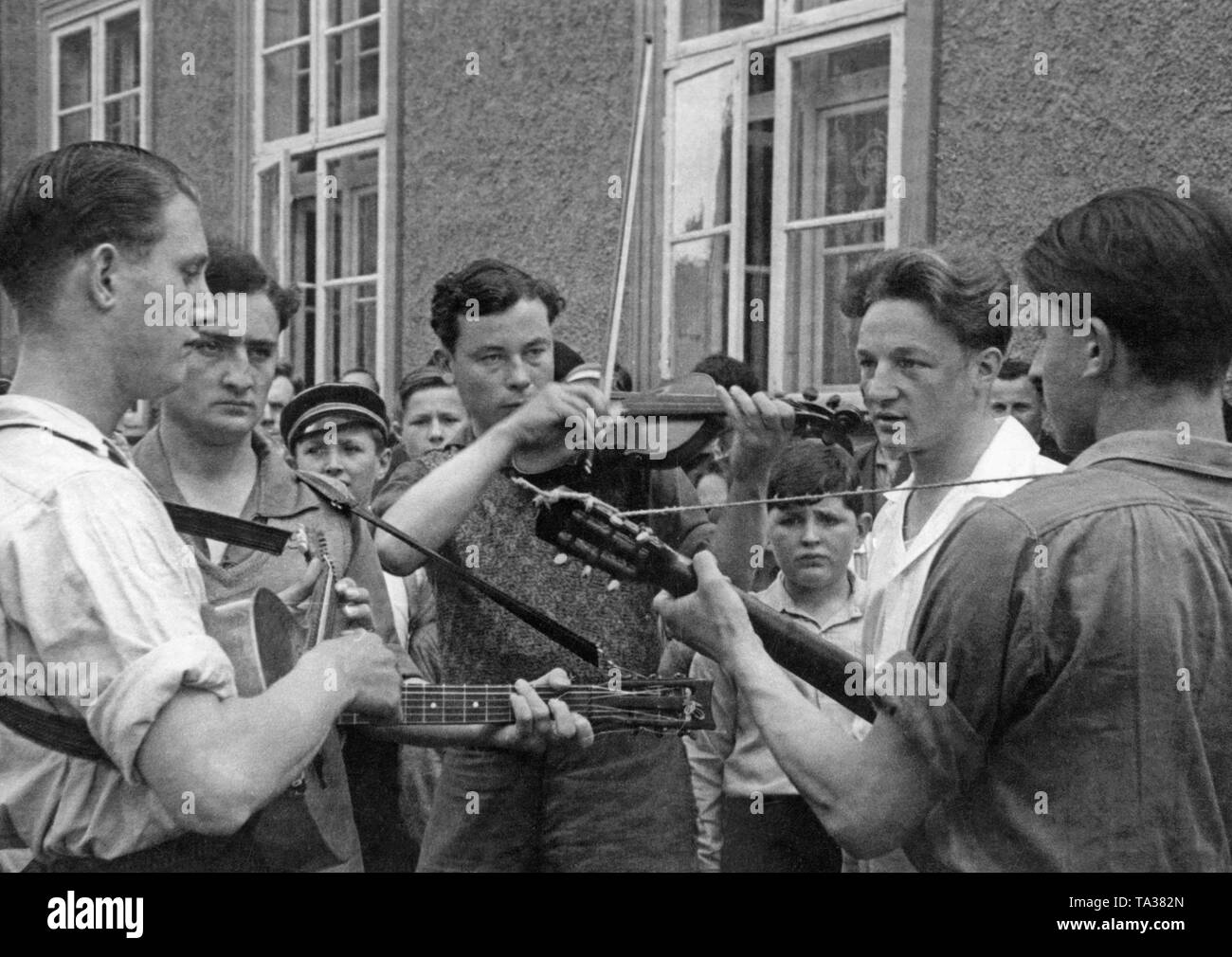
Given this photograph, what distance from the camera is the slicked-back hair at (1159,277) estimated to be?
6.98 feet

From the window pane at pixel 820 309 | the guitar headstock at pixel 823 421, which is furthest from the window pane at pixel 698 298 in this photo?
the guitar headstock at pixel 823 421

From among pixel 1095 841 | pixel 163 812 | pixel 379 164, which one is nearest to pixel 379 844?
pixel 163 812

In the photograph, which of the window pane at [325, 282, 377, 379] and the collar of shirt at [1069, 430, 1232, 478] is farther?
the window pane at [325, 282, 377, 379]

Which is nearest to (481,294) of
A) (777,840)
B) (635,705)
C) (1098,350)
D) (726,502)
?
(726,502)

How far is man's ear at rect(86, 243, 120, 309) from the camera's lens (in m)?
2.21

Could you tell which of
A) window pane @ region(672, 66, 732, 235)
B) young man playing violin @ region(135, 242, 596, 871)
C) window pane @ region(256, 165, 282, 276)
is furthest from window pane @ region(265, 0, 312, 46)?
young man playing violin @ region(135, 242, 596, 871)

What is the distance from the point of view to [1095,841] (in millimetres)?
2086

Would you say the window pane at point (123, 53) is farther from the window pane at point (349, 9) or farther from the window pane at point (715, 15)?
the window pane at point (715, 15)

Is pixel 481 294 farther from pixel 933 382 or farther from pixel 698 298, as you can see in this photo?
pixel 698 298

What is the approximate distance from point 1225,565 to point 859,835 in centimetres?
59

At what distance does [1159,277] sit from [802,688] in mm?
1971

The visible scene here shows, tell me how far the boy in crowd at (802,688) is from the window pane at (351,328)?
5768 millimetres

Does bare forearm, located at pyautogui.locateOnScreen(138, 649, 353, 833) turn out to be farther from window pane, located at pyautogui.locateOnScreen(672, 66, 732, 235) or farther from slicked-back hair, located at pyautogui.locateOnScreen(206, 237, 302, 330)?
window pane, located at pyautogui.locateOnScreen(672, 66, 732, 235)

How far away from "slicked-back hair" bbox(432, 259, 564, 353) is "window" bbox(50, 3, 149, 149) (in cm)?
890
